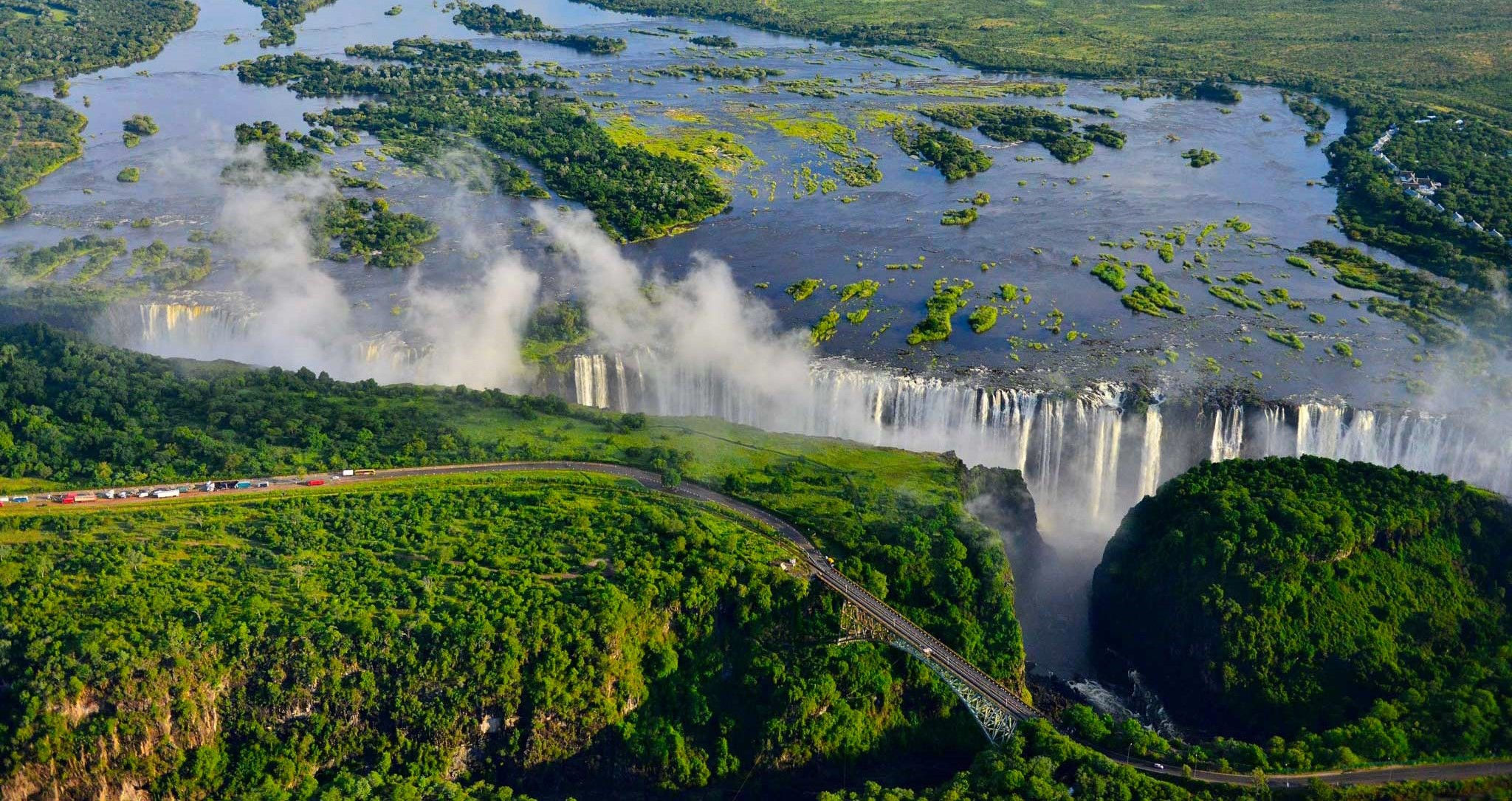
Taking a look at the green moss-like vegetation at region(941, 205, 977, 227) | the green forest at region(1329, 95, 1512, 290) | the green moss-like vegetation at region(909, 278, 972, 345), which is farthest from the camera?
the green moss-like vegetation at region(941, 205, 977, 227)

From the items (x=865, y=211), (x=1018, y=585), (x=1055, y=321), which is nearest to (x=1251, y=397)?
(x=1055, y=321)

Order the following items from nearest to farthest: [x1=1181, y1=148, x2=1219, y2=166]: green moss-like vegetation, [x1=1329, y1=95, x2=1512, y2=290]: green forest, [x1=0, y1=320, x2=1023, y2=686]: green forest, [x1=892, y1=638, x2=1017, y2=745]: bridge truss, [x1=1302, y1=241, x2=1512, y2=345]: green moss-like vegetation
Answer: [x1=892, y1=638, x2=1017, y2=745]: bridge truss, [x1=0, y1=320, x2=1023, y2=686]: green forest, [x1=1302, y1=241, x2=1512, y2=345]: green moss-like vegetation, [x1=1329, y1=95, x2=1512, y2=290]: green forest, [x1=1181, y1=148, x2=1219, y2=166]: green moss-like vegetation

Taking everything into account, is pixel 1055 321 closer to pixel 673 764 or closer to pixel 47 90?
pixel 673 764

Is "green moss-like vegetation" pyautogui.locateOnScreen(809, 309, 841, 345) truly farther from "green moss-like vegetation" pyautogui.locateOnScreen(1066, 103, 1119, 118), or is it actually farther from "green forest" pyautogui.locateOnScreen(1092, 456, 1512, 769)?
"green moss-like vegetation" pyautogui.locateOnScreen(1066, 103, 1119, 118)

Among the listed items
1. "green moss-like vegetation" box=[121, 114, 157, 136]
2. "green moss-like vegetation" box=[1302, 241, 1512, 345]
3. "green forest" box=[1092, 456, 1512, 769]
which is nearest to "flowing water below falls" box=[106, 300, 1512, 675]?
"green forest" box=[1092, 456, 1512, 769]

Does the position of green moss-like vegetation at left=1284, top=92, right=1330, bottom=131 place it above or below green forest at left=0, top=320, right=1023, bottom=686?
above

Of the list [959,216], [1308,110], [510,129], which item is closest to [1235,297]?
[959,216]

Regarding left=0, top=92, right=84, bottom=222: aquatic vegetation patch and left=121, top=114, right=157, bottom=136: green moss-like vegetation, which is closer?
left=0, top=92, right=84, bottom=222: aquatic vegetation patch
